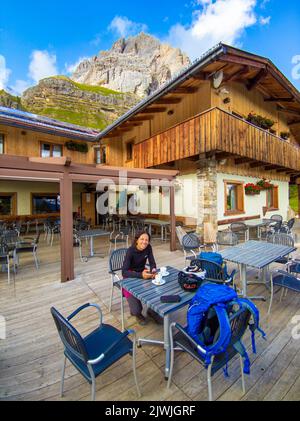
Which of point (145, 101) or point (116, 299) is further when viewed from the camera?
point (145, 101)

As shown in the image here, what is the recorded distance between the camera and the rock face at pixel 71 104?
22656 millimetres

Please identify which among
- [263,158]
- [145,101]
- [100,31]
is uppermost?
[100,31]

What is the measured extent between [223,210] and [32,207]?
1008cm

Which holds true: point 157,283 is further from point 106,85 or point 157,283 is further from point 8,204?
point 106,85

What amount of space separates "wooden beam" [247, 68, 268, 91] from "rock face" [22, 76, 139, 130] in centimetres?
1753

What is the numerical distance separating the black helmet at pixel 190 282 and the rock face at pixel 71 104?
2368cm

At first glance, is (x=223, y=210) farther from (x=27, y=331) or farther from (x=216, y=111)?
(x=27, y=331)

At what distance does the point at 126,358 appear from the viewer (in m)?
2.31

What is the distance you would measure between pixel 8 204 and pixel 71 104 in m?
18.3

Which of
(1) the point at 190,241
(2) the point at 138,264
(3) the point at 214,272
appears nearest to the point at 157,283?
(2) the point at 138,264

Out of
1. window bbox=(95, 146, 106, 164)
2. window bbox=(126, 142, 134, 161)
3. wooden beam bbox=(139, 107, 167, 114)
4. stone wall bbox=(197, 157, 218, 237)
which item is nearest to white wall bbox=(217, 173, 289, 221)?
stone wall bbox=(197, 157, 218, 237)

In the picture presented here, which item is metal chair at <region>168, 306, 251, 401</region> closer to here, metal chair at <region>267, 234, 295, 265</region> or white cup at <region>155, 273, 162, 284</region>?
white cup at <region>155, 273, 162, 284</region>

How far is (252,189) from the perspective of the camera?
951 centimetres
